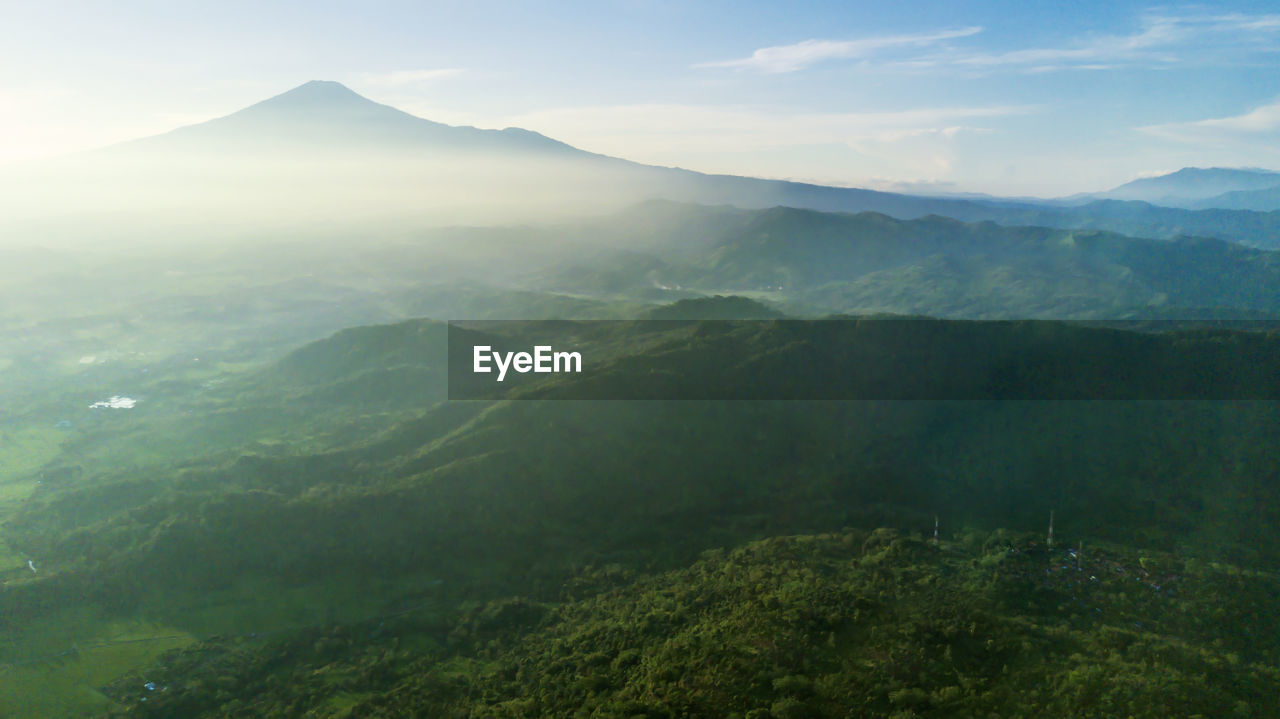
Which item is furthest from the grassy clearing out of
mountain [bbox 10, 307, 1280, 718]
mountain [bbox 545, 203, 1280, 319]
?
mountain [bbox 545, 203, 1280, 319]

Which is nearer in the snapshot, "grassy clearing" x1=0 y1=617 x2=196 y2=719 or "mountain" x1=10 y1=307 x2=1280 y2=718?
"mountain" x1=10 y1=307 x2=1280 y2=718

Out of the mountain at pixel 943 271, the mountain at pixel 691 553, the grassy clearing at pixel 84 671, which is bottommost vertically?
the grassy clearing at pixel 84 671

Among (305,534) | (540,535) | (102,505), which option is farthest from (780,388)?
(102,505)

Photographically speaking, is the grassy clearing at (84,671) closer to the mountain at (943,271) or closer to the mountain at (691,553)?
the mountain at (691,553)

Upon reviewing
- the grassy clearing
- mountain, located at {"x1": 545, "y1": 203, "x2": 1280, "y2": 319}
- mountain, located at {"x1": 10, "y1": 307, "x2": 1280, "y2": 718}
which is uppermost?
mountain, located at {"x1": 545, "y1": 203, "x2": 1280, "y2": 319}

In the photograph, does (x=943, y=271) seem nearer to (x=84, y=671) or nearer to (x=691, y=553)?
(x=691, y=553)

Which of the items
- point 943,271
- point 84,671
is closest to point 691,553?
point 84,671

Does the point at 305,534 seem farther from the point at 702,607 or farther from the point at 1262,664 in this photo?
the point at 1262,664

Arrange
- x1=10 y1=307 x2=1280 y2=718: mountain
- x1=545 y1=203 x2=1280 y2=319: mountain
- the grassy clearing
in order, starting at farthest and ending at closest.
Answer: x1=545 y1=203 x2=1280 y2=319: mountain
the grassy clearing
x1=10 y1=307 x2=1280 y2=718: mountain

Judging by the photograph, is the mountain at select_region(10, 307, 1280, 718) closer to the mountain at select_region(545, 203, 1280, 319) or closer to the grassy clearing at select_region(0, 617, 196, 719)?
the grassy clearing at select_region(0, 617, 196, 719)

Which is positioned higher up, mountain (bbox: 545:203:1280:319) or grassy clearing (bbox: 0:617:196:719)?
mountain (bbox: 545:203:1280:319)

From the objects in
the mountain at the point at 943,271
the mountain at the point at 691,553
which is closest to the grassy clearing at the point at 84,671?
the mountain at the point at 691,553
